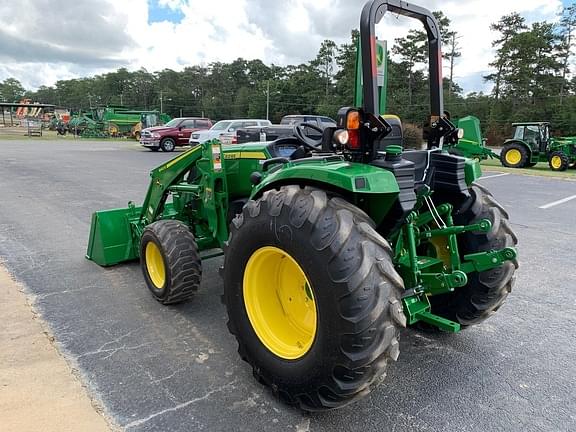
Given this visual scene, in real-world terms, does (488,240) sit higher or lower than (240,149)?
lower

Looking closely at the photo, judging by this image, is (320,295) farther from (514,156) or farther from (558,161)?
(514,156)

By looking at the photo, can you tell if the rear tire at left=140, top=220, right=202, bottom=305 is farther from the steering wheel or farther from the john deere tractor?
the steering wheel

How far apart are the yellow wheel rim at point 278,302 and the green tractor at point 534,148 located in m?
19.9

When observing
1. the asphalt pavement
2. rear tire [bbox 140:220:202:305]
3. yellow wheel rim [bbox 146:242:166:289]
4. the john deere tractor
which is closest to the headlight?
the john deere tractor

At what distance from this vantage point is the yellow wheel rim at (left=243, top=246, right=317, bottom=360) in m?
2.71

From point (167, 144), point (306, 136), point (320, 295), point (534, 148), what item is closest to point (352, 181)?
point (320, 295)

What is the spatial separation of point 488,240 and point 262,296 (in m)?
1.61

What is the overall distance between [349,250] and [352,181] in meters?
0.36

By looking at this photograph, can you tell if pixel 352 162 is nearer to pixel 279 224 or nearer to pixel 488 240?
pixel 279 224

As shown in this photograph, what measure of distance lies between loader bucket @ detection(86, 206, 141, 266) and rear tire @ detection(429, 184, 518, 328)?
3.43 m

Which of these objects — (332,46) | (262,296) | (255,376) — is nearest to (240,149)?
(262,296)

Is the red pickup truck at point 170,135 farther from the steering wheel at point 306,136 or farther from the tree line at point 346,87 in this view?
the steering wheel at point 306,136

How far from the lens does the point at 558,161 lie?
18844 millimetres

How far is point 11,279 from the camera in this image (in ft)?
15.0
